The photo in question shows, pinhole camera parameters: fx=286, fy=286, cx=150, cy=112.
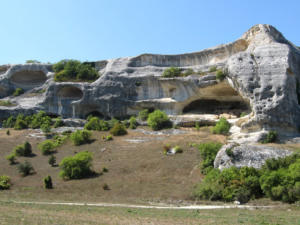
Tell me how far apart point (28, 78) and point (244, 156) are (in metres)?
44.4

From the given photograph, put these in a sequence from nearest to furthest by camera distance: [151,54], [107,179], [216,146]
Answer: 1. [107,179]
2. [216,146]
3. [151,54]

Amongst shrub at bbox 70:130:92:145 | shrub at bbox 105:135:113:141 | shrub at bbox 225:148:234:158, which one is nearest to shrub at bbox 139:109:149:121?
shrub at bbox 105:135:113:141

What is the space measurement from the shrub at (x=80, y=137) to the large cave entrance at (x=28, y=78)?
79.3ft

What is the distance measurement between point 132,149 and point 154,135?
199 inches

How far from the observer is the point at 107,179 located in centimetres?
2125

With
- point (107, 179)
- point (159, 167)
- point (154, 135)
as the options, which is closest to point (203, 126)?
point (154, 135)

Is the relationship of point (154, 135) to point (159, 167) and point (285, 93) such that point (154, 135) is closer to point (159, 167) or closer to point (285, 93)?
point (159, 167)

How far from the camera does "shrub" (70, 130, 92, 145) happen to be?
102 ft

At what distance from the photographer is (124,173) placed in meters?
22.5

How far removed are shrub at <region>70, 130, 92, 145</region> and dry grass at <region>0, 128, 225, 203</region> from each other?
844 mm

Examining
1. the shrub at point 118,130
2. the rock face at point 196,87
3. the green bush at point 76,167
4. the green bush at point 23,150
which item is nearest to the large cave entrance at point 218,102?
the rock face at point 196,87

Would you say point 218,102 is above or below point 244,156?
above

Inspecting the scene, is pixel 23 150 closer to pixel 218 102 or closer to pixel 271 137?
pixel 271 137

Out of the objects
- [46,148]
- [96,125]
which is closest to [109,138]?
[96,125]
